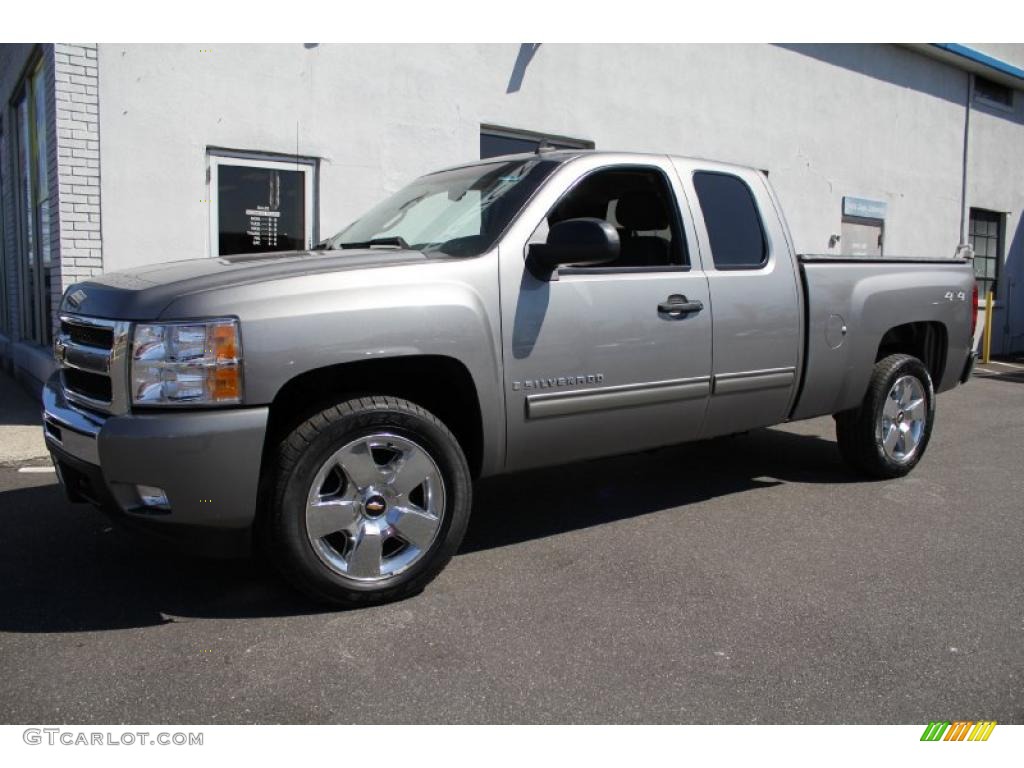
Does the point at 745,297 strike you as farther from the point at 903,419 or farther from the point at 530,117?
the point at 530,117

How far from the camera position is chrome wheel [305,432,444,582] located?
3.28m

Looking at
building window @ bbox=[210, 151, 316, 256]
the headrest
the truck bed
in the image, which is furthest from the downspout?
the headrest

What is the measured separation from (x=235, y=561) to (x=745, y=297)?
9.27ft

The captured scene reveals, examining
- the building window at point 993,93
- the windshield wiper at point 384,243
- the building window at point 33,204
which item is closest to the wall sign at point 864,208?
the building window at point 993,93

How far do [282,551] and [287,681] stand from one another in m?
0.53

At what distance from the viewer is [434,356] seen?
351 cm

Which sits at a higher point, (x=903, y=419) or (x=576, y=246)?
(x=576, y=246)

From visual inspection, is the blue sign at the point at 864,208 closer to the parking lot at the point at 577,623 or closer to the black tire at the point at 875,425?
the black tire at the point at 875,425

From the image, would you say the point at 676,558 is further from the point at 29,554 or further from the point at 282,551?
the point at 29,554

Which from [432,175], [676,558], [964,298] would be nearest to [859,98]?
[964,298]

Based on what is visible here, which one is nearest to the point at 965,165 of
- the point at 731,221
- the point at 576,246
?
the point at 731,221

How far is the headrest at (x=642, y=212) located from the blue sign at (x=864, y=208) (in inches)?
360
